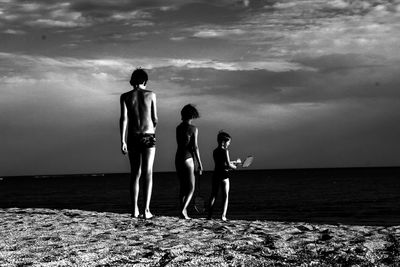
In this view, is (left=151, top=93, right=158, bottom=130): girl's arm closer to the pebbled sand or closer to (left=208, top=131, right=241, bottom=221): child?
the pebbled sand

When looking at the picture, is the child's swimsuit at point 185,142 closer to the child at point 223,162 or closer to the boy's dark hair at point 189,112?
the boy's dark hair at point 189,112

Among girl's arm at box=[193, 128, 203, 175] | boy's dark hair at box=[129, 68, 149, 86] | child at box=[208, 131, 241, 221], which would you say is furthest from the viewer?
child at box=[208, 131, 241, 221]

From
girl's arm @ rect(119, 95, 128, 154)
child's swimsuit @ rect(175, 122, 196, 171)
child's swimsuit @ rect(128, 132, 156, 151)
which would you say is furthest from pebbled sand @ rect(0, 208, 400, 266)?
girl's arm @ rect(119, 95, 128, 154)

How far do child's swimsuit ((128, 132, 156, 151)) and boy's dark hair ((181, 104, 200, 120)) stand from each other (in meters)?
1.09

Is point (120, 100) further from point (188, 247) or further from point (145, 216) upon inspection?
point (188, 247)

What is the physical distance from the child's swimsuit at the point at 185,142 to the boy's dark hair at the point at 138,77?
131cm

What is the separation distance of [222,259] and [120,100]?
13.7 feet

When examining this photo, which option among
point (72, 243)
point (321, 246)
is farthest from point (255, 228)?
point (72, 243)

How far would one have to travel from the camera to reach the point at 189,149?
9703 mm

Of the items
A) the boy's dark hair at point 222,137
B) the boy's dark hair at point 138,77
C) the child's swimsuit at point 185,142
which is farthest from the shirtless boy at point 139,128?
the boy's dark hair at point 222,137

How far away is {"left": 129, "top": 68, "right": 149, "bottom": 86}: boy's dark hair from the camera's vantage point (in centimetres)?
902

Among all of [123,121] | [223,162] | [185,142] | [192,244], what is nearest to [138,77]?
[123,121]

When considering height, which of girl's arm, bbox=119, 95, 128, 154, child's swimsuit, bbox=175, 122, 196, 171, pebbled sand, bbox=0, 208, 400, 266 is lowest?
pebbled sand, bbox=0, 208, 400, 266

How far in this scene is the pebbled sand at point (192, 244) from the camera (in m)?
5.90
